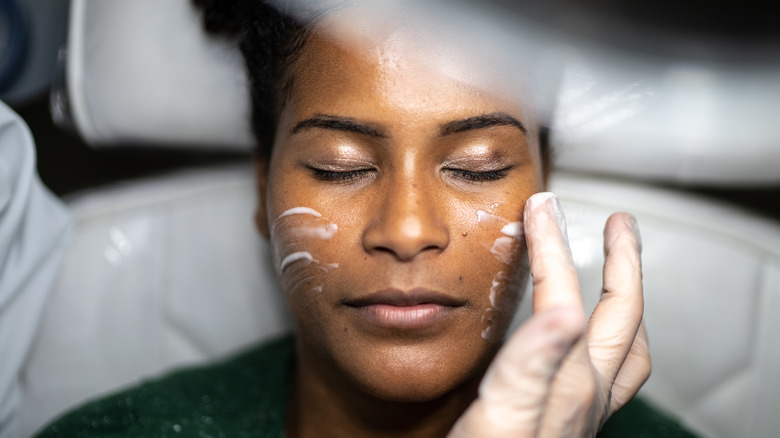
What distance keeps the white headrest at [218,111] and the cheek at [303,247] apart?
0.36 metres

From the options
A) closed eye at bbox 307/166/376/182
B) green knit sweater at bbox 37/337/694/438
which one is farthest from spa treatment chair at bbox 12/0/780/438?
closed eye at bbox 307/166/376/182

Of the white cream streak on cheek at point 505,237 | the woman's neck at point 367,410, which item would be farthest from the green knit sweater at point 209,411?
the white cream streak on cheek at point 505,237

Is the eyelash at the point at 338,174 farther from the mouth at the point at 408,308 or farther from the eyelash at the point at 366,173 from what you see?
the mouth at the point at 408,308

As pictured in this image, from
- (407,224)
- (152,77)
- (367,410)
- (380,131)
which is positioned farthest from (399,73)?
(152,77)

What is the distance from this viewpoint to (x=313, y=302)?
732 mm

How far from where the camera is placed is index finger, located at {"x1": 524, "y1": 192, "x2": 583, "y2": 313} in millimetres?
633

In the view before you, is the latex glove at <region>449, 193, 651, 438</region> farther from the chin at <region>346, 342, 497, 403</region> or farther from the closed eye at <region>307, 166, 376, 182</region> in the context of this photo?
the closed eye at <region>307, 166, 376, 182</region>

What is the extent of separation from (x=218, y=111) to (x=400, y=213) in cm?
58

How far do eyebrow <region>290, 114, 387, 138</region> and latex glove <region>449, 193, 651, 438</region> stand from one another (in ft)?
0.66

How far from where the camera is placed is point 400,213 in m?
0.65

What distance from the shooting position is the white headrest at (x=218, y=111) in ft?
2.81

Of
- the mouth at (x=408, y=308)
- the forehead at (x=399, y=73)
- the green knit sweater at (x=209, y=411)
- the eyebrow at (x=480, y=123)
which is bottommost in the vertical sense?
the green knit sweater at (x=209, y=411)

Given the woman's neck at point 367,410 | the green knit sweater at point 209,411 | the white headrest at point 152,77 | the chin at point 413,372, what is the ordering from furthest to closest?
the white headrest at point 152,77
the green knit sweater at point 209,411
the woman's neck at point 367,410
the chin at point 413,372

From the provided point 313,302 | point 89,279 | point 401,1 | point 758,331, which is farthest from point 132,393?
point 758,331
